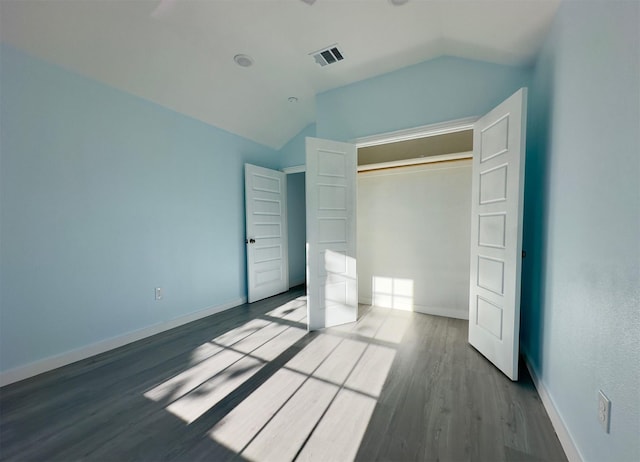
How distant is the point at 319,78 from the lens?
3.09m

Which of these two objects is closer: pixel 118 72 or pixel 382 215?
pixel 118 72

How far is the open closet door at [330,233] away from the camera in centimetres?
293

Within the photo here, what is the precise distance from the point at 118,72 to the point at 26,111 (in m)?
0.80

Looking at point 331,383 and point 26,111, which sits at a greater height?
point 26,111

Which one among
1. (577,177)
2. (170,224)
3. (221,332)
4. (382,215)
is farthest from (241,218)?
(577,177)

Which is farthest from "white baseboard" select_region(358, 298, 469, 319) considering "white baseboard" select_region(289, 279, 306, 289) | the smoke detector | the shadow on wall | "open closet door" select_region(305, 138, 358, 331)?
the smoke detector

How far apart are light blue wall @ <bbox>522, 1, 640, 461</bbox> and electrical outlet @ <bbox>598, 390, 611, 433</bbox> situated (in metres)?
0.03

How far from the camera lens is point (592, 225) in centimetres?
120

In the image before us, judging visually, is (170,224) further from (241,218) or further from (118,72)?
(118,72)

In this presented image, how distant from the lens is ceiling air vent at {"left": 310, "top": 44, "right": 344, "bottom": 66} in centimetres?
257

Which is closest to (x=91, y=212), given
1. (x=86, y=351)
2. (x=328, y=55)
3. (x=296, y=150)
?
(x=86, y=351)

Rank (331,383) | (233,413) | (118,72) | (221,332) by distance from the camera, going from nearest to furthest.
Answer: (233,413) < (331,383) < (118,72) < (221,332)

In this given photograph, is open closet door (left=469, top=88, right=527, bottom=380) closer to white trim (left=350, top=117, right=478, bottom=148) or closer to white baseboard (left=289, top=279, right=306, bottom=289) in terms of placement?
white trim (left=350, top=117, right=478, bottom=148)

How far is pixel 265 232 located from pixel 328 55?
2.70 meters
